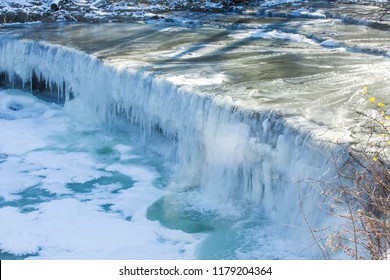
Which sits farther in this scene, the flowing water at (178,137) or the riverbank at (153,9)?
the riverbank at (153,9)

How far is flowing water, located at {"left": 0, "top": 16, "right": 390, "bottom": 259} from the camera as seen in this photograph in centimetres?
712

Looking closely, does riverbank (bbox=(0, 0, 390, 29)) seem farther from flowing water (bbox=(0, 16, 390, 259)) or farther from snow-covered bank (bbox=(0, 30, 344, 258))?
A: snow-covered bank (bbox=(0, 30, 344, 258))

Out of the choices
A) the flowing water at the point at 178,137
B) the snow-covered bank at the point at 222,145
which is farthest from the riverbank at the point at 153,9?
the snow-covered bank at the point at 222,145

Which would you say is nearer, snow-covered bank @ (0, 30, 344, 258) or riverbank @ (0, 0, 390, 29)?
snow-covered bank @ (0, 30, 344, 258)

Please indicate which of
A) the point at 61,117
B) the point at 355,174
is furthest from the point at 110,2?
the point at 355,174

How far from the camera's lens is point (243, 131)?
26.5ft

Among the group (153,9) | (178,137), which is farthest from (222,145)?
(153,9)

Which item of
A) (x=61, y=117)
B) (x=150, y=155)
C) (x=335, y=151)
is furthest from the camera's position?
(x=61, y=117)

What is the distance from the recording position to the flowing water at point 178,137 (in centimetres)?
712

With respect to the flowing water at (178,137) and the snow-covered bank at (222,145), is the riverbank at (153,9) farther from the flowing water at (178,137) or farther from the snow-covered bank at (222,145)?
the snow-covered bank at (222,145)

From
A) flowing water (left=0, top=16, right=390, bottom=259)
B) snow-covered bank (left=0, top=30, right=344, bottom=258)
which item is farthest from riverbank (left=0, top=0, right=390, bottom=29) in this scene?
snow-covered bank (left=0, top=30, right=344, bottom=258)

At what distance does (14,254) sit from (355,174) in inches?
150

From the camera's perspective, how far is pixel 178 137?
31.3 ft

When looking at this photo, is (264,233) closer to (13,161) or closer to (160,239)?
(160,239)
